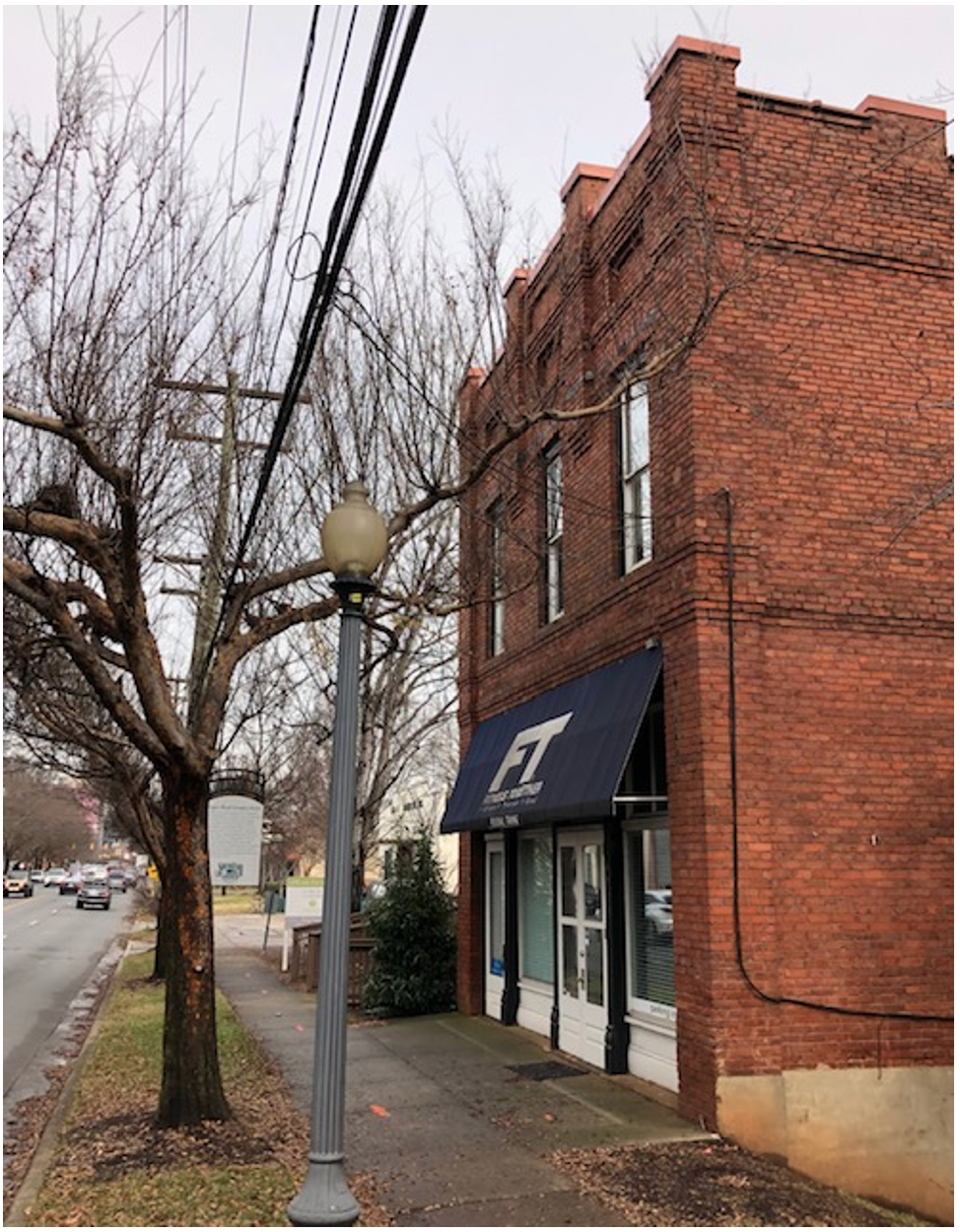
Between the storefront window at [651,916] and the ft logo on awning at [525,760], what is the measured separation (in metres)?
1.27

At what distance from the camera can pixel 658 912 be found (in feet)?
34.3

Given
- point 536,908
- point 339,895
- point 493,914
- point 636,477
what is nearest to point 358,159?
point 339,895

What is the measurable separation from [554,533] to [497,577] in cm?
94

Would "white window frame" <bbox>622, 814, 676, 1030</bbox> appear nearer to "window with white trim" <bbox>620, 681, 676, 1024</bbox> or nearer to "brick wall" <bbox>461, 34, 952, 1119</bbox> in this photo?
"window with white trim" <bbox>620, 681, 676, 1024</bbox>

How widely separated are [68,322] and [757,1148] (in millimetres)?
8194

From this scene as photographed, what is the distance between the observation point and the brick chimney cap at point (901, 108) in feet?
34.9

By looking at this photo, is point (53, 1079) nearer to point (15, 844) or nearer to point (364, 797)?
point (364, 797)

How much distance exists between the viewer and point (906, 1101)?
29.7ft

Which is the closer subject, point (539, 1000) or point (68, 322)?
point (68, 322)

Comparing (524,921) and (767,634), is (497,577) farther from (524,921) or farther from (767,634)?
(767,634)

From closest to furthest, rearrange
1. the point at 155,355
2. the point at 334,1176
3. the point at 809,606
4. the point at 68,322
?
the point at 334,1176 < the point at 68,322 < the point at 155,355 < the point at 809,606

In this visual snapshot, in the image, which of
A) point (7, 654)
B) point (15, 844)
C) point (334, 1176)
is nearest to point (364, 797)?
point (7, 654)

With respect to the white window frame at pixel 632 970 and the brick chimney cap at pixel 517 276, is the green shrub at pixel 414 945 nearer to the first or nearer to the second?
the white window frame at pixel 632 970

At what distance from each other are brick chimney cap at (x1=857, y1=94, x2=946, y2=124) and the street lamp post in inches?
295
